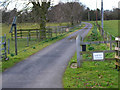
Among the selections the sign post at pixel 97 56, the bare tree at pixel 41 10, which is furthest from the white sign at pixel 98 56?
the bare tree at pixel 41 10

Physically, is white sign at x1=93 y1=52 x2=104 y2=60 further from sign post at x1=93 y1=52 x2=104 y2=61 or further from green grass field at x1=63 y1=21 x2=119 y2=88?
green grass field at x1=63 y1=21 x2=119 y2=88

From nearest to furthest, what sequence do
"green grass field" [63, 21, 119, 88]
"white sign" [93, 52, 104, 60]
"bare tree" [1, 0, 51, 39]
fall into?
1. "green grass field" [63, 21, 119, 88]
2. "white sign" [93, 52, 104, 60]
3. "bare tree" [1, 0, 51, 39]

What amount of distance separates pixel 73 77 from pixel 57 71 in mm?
1403

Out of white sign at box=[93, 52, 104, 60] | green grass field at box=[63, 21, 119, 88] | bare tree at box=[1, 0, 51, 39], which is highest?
bare tree at box=[1, 0, 51, 39]

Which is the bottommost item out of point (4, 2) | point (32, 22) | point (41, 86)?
point (41, 86)

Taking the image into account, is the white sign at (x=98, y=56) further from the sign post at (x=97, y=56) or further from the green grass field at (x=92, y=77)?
the green grass field at (x=92, y=77)

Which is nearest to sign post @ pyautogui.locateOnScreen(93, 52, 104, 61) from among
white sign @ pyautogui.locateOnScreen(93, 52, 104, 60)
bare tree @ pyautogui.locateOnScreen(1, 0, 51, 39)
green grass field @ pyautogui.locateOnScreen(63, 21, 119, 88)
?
white sign @ pyautogui.locateOnScreen(93, 52, 104, 60)

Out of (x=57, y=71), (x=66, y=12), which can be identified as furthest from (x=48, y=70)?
(x=66, y=12)

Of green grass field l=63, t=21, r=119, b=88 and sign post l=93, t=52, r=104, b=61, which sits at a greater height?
sign post l=93, t=52, r=104, b=61

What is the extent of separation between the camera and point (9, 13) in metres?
19.5

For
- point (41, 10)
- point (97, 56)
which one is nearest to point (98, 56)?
point (97, 56)

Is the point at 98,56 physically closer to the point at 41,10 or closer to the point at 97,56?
the point at 97,56

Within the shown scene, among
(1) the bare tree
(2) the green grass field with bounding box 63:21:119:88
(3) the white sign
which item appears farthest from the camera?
(1) the bare tree

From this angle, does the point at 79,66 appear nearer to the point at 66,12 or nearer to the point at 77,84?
the point at 77,84
